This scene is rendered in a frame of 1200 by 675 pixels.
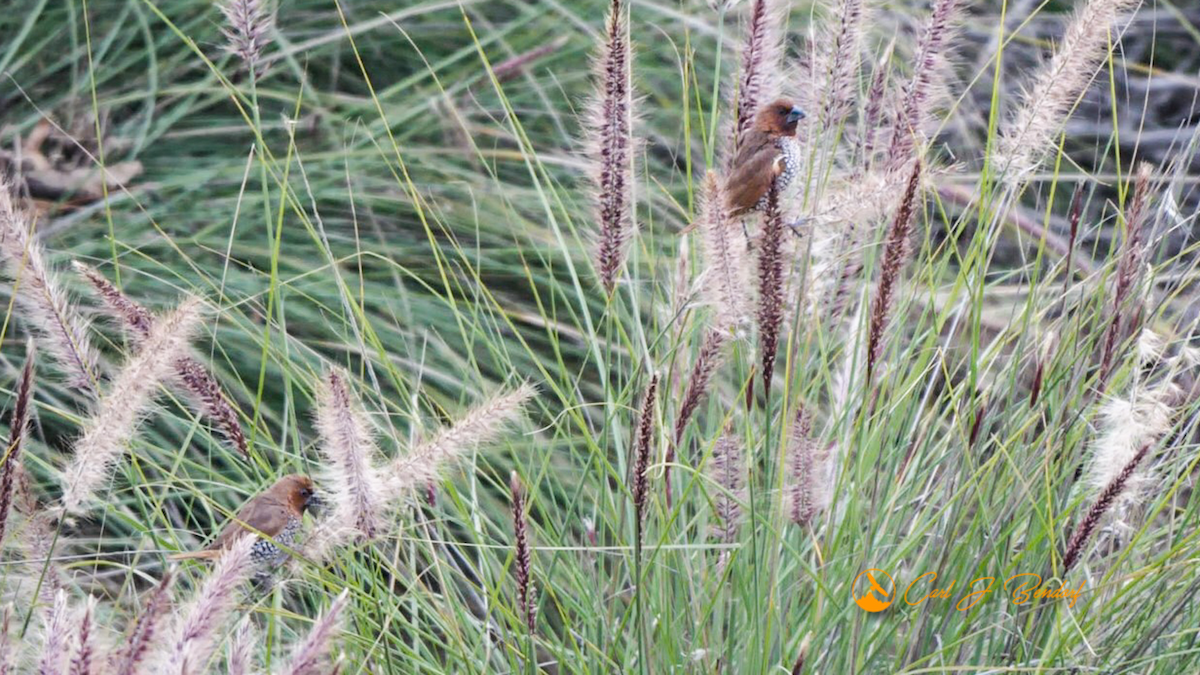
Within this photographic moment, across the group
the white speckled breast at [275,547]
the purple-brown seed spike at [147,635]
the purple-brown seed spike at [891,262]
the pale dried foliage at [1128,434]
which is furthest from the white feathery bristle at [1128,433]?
the white speckled breast at [275,547]

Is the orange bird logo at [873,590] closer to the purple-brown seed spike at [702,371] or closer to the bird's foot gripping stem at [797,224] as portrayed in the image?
the purple-brown seed spike at [702,371]

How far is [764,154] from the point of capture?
250 centimetres

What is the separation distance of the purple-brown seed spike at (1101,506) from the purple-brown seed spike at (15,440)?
1.01 m

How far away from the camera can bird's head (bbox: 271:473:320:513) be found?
2051 millimetres

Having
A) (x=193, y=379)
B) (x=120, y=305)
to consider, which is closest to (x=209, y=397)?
(x=193, y=379)

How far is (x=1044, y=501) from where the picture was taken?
6.58 feet

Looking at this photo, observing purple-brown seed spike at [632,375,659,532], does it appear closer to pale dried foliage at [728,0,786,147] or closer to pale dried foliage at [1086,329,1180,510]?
pale dried foliage at [1086,329,1180,510]

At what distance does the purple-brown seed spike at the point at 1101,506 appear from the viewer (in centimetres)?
153

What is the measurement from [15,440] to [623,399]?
1.07m

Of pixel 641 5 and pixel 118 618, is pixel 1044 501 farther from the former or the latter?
pixel 641 5

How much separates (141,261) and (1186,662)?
6.87 feet

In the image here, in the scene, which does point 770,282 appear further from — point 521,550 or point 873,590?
point 873,590

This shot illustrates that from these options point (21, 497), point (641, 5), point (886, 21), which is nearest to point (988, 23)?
point (886, 21)

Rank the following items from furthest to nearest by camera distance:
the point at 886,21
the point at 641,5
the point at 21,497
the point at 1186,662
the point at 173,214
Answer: the point at 886,21, the point at 641,5, the point at 173,214, the point at 1186,662, the point at 21,497
